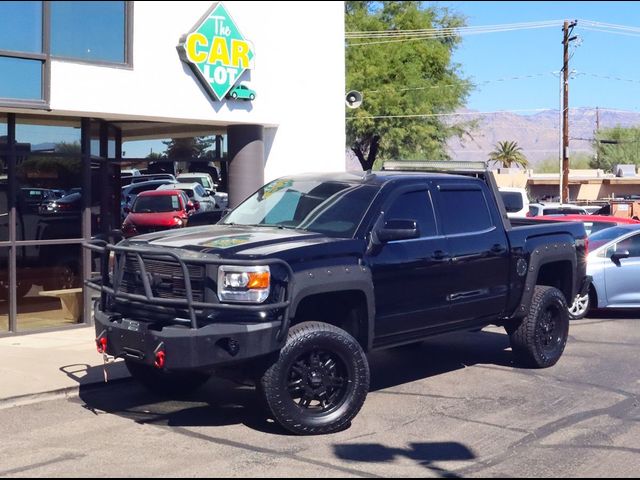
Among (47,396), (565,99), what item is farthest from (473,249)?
(565,99)

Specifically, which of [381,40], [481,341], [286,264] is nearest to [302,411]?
[286,264]

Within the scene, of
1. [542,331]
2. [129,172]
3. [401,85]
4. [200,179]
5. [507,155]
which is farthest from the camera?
[507,155]

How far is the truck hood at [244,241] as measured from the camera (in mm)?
7238

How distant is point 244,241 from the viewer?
24.6ft

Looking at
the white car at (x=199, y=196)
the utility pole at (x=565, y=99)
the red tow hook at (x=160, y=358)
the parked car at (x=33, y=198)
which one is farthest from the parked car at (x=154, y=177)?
the utility pole at (x=565, y=99)

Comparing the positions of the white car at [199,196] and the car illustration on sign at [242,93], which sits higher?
the car illustration on sign at [242,93]

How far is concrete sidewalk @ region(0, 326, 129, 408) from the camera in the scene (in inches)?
345

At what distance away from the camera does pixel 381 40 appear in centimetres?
3844

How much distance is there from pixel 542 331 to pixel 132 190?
6.72m

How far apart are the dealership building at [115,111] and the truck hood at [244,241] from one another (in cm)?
Answer: 330

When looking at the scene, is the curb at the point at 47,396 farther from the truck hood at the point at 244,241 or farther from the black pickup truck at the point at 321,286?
the truck hood at the point at 244,241

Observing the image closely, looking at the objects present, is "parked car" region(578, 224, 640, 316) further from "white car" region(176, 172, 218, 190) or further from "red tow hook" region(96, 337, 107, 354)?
"red tow hook" region(96, 337, 107, 354)

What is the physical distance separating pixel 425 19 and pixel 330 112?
85.5 ft

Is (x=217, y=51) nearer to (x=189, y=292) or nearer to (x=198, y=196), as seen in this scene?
(x=198, y=196)
